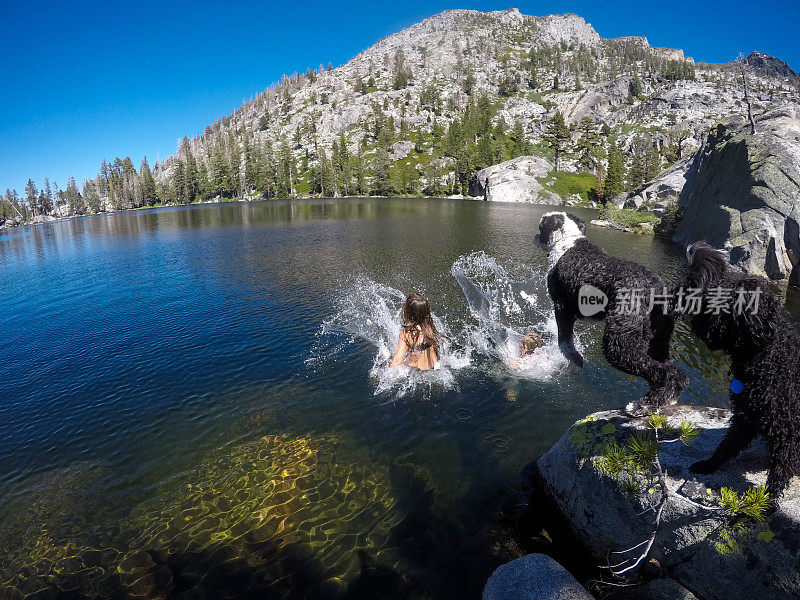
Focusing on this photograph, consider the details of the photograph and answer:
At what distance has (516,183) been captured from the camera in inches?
3735

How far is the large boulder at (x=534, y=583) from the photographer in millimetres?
4691

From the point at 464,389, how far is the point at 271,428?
540cm

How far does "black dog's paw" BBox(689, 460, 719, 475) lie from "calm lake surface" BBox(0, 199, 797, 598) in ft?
10.9

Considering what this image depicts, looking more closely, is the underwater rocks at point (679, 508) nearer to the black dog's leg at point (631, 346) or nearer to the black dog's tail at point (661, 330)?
the black dog's leg at point (631, 346)

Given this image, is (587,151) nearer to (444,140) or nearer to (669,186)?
(444,140)

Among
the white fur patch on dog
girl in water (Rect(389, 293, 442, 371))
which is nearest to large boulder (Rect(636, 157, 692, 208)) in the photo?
girl in water (Rect(389, 293, 442, 371))

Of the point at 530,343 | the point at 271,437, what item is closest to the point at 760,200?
the point at 530,343

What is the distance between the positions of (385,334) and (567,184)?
327 ft

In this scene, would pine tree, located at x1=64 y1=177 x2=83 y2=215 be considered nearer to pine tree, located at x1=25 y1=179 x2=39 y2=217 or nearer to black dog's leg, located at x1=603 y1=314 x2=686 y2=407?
pine tree, located at x1=25 y1=179 x2=39 y2=217

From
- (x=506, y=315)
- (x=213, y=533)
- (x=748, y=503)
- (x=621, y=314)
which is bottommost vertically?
(x=213, y=533)

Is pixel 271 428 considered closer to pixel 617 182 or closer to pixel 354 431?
pixel 354 431

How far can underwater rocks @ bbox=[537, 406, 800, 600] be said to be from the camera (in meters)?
4.22

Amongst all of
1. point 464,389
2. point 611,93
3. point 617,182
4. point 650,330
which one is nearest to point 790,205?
point 464,389

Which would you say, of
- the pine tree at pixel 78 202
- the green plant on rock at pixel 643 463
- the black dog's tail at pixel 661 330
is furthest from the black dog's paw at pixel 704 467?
the pine tree at pixel 78 202
